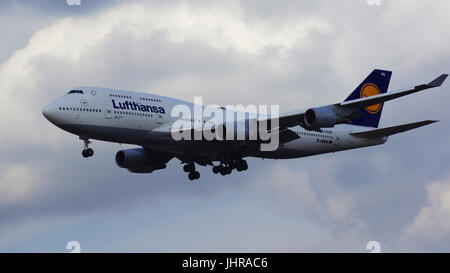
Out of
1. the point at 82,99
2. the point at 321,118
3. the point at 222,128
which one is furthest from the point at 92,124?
the point at 321,118

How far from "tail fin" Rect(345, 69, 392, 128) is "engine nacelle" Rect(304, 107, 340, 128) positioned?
47.5 ft

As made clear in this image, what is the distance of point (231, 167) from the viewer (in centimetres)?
6869

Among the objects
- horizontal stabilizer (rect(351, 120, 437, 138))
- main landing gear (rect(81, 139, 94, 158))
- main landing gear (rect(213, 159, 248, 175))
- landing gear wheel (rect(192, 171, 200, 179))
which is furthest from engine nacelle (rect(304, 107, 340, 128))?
main landing gear (rect(81, 139, 94, 158))

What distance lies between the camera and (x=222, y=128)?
211 feet

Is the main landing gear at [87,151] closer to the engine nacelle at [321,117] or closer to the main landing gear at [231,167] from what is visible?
the main landing gear at [231,167]

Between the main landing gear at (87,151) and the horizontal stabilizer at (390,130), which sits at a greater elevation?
the horizontal stabilizer at (390,130)

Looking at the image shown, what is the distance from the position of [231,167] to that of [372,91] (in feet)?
56.4

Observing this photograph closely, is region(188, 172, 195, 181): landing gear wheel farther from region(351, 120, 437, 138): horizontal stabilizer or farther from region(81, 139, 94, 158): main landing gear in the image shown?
region(351, 120, 437, 138): horizontal stabilizer

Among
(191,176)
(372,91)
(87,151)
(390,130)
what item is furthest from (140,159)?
(372,91)

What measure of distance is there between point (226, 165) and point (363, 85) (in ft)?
54.3

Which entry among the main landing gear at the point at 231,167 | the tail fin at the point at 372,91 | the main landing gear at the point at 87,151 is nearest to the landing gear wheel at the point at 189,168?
the main landing gear at the point at 231,167

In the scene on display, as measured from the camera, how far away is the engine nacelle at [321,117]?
60.4m

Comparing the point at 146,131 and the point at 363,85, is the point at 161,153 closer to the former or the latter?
the point at 146,131

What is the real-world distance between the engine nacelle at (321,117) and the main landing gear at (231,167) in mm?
9293
